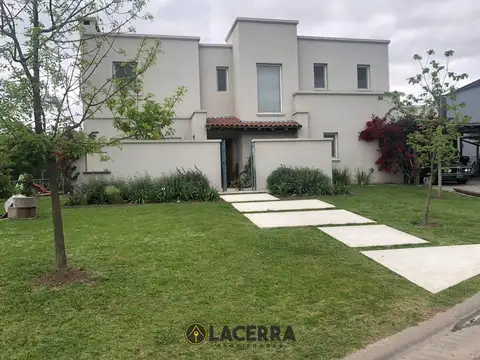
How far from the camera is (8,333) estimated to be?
3.67 m

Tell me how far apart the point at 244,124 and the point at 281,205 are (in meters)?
6.79

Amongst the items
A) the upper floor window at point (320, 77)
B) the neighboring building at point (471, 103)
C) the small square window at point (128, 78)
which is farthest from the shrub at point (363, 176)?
the small square window at point (128, 78)

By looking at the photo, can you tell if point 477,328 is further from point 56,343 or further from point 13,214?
point 13,214

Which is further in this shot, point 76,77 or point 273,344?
point 76,77

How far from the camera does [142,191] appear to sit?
13.4 metres

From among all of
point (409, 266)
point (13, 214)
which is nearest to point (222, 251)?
point (409, 266)

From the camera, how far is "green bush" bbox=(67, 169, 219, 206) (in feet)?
43.0

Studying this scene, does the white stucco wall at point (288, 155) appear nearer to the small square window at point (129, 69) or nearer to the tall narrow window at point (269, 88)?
the tall narrow window at point (269, 88)

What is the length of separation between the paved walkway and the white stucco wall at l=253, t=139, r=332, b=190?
1178cm

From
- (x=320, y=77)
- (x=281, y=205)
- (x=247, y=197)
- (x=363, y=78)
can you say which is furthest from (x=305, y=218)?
(x=363, y=78)

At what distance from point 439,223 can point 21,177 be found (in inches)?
433

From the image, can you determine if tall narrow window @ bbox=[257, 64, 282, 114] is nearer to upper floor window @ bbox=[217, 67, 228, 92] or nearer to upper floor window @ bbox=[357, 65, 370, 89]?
upper floor window @ bbox=[217, 67, 228, 92]

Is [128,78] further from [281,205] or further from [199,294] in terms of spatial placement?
[281,205]

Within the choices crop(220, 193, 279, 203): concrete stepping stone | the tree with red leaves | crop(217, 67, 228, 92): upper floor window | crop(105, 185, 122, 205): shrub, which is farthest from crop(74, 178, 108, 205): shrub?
the tree with red leaves
